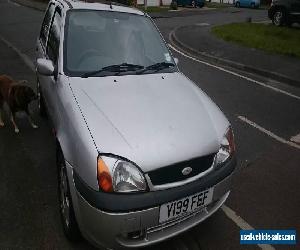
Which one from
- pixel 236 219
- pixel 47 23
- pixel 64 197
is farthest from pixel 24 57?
pixel 236 219

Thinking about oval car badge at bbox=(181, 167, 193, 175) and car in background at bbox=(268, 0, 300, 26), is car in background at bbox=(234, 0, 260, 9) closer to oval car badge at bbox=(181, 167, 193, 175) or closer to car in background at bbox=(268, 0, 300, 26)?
car in background at bbox=(268, 0, 300, 26)

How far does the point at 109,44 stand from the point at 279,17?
1501 cm

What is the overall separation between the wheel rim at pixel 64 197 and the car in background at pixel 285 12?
51.1 ft

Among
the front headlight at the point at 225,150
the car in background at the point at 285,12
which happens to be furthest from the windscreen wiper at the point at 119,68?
the car in background at the point at 285,12

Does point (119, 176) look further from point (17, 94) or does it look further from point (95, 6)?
point (17, 94)

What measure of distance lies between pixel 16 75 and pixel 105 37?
5.12 metres

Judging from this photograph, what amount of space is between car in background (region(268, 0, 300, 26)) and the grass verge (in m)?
0.59

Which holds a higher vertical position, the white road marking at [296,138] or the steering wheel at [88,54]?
the steering wheel at [88,54]

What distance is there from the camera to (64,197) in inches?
142

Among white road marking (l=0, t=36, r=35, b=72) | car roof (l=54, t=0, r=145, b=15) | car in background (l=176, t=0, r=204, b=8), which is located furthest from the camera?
car in background (l=176, t=0, r=204, b=8)

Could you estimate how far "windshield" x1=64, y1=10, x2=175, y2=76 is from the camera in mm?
4223

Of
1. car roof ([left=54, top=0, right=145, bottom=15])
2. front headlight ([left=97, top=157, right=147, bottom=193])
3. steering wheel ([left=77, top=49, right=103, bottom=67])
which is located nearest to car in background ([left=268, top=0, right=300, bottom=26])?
car roof ([left=54, top=0, right=145, bottom=15])

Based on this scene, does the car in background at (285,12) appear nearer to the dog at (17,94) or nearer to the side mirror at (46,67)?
the dog at (17,94)

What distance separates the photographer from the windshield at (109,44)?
13.9 feet
